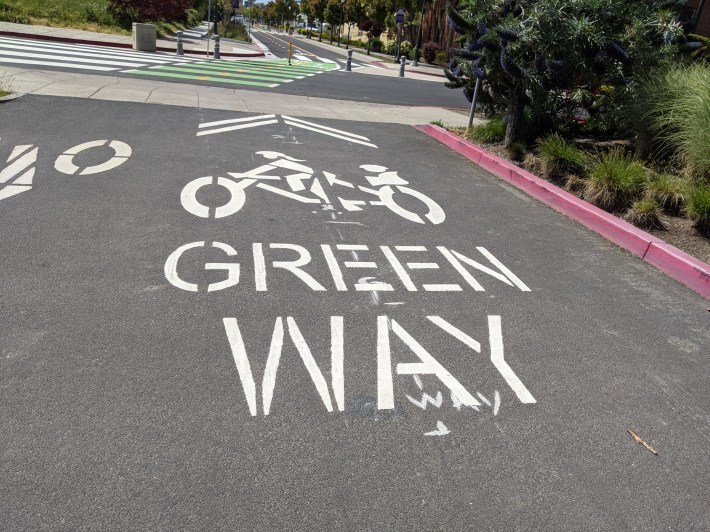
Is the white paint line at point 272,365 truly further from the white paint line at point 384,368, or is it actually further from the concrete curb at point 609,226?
the concrete curb at point 609,226

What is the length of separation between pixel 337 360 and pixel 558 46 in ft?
23.6

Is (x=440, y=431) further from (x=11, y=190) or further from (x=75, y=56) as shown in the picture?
(x=75, y=56)

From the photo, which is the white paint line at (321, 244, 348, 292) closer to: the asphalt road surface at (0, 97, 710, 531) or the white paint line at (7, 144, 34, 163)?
the asphalt road surface at (0, 97, 710, 531)

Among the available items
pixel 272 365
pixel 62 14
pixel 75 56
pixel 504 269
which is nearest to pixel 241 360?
pixel 272 365

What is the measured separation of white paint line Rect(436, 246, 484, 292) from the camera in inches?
198

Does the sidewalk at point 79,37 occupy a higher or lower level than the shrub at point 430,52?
lower

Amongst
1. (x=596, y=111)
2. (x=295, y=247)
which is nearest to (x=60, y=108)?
(x=295, y=247)

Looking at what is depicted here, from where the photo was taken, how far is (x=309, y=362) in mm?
3678

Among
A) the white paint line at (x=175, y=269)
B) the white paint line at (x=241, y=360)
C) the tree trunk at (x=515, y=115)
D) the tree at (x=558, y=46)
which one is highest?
the tree at (x=558, y=46)

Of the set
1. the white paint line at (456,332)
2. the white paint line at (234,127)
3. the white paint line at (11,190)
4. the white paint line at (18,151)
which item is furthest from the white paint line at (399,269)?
the white paint line at (234,127)

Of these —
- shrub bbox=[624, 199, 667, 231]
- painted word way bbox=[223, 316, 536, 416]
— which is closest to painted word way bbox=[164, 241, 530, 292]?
painted word way bbox=[223, 316, 536, 416]

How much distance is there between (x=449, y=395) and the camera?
3502 mm

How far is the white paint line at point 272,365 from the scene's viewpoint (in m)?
3.31

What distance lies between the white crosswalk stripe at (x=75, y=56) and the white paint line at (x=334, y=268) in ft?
46.3
